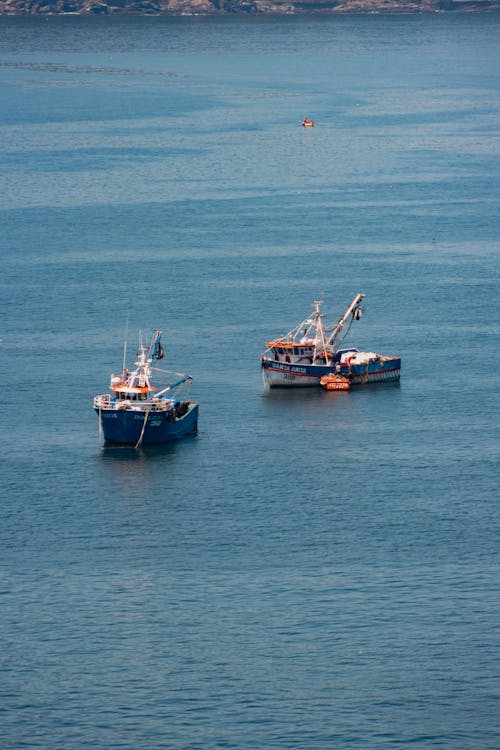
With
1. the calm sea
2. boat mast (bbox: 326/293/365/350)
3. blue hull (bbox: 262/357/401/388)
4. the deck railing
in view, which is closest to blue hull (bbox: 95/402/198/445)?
the deck railing

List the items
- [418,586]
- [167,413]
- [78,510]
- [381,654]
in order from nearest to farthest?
[381,654]
[418,586]
[78,510]
[167,413]

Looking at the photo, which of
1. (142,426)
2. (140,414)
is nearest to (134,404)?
(140,414)

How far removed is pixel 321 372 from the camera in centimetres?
16262

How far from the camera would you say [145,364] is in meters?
148

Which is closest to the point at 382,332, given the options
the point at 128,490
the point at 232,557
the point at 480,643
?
the point at 128,490

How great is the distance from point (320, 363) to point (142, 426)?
30066 millimetres

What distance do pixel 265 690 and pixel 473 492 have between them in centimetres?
3834

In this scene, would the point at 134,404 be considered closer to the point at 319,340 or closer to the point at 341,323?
the point at 319,340

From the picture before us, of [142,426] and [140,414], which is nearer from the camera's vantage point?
[140,414]

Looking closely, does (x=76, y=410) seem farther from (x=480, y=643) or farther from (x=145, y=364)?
(x=480, y=643)

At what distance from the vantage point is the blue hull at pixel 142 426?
464ft

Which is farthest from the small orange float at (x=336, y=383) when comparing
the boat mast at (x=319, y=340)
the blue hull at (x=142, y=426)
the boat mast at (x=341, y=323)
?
the blue hull at (x=142, y=426)

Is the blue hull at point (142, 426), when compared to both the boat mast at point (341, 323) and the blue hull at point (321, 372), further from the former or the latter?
the boat mast at point (341, 323)

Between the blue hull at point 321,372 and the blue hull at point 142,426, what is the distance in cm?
1882
